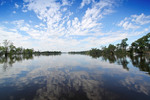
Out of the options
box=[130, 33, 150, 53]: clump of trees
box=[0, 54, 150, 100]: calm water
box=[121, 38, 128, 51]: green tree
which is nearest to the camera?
box=[0, 54, 150, 100]: calm water

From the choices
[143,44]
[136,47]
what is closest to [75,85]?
[143,44]

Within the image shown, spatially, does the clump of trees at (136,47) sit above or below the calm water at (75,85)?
above

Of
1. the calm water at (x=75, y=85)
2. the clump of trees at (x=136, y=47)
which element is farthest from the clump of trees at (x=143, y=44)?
the calm water at (x=75, y=85)

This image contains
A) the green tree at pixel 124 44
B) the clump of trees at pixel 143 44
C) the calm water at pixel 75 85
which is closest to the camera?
the calm water at pixel 75 85

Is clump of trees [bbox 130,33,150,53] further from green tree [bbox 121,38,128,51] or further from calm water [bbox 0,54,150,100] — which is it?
calm water [bbox 0,54,150,100]

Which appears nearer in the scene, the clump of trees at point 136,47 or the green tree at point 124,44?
the clump of trees at point 136,47

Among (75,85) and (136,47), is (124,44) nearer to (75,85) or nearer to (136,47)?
(136,47)

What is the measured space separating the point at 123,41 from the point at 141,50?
21.4 meters

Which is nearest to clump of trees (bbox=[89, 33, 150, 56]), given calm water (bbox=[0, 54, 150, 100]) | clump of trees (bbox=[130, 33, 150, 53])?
clump of trees (bbox=[130, 33, 150, 53])

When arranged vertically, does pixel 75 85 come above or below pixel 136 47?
below

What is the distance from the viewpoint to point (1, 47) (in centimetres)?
6894

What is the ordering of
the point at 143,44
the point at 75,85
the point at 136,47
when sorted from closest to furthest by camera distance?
1. the point at 75,85
2. the point at 143,44
3. the point at 136,47

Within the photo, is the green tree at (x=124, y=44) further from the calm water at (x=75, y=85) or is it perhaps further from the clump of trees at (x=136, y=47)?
the calm water at (x=75, y=85)

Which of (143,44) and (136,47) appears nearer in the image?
(143,44)
